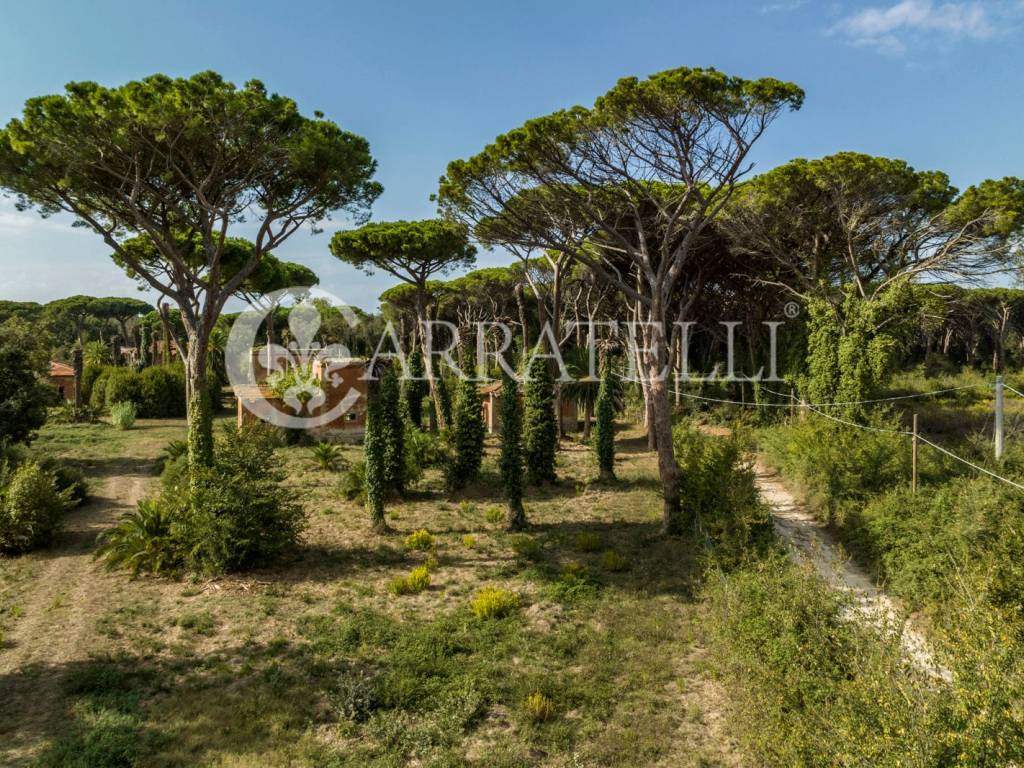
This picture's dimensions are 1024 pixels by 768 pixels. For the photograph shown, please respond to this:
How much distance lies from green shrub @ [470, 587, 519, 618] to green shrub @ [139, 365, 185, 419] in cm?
3015

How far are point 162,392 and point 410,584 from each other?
28813 millimetres

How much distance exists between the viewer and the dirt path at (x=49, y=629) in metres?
7.39

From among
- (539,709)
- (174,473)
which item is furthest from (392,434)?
(539,709)

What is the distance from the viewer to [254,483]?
1237cm

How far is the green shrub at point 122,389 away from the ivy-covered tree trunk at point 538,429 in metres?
A: 24.9

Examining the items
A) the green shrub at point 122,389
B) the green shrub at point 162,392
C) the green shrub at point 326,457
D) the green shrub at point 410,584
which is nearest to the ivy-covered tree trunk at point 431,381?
the green shrub at point 326,457

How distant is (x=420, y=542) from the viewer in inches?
559

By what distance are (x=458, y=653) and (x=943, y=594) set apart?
7393mm

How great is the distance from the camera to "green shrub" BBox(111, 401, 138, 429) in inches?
1156

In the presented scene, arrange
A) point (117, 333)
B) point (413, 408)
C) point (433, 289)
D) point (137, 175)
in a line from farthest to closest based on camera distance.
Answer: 1. point (117, 333)
2. point (433, 289)
3. point (413, 408)
4. point (137, 175)

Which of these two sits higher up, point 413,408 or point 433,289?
point 433,289

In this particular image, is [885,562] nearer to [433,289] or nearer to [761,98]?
[761,98]

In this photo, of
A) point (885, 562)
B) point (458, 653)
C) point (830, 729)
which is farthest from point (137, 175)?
point (885, 562)

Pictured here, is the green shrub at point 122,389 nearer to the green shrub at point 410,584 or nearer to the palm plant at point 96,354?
the palm plant at point 96,354
